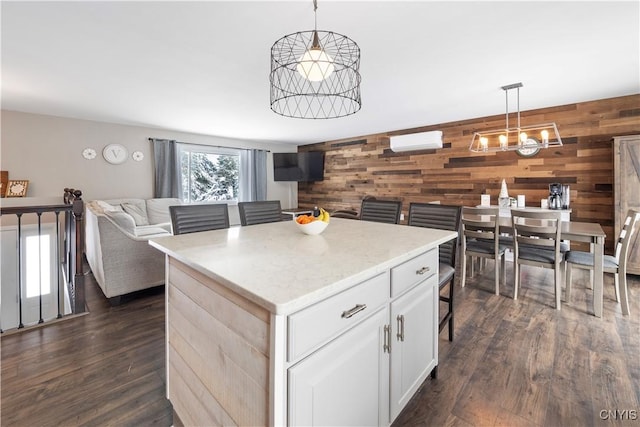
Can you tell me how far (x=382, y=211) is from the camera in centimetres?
285

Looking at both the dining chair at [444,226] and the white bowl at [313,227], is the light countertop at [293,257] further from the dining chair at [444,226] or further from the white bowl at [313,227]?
the dining chair at [444,226]

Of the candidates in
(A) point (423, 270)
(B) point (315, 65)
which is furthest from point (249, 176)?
(A) point (423, 270)

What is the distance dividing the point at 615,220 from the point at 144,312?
208 inches

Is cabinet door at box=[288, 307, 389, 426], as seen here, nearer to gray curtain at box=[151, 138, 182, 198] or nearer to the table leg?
the table leg

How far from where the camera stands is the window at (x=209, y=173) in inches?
235

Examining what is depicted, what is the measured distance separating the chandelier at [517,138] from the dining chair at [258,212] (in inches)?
115

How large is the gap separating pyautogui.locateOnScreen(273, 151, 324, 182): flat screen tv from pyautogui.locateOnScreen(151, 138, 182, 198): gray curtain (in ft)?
7.37

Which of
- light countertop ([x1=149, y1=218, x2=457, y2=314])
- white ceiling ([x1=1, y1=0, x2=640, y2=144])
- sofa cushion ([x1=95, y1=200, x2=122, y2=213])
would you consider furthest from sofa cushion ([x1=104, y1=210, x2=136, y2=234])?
light countertop ([x1=149, y1=218, x2=457, y2=314])

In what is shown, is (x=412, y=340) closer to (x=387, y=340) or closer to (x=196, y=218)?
(x=387, y=340)

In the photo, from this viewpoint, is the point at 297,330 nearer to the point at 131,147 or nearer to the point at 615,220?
the point at 615,220

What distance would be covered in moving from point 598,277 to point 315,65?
303cm

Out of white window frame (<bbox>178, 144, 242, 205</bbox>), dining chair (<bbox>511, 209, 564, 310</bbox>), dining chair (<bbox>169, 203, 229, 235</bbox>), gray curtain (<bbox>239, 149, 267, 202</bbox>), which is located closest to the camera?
A: dining chair (<bbox>169, 203, 229, 235</bbox>)

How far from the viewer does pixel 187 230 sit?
2105 mm

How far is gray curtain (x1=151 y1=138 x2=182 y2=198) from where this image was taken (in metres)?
5.41
